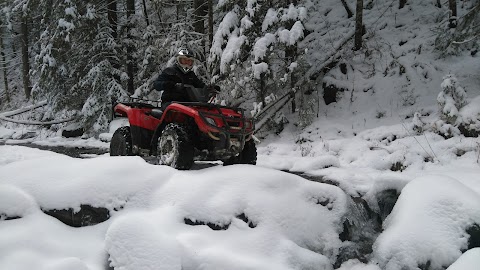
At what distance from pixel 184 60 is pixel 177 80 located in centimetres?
37

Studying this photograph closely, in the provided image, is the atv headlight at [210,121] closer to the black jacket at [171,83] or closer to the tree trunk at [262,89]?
the black jacket at [171,83]

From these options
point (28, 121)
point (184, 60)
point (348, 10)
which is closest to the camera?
point (184, 60)

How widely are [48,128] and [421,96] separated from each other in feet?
48.4

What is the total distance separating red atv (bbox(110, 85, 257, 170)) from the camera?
516 cm

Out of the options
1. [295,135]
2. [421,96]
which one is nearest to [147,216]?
[295,135]

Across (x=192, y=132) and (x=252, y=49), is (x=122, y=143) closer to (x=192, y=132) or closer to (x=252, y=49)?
(x=192, y=132)

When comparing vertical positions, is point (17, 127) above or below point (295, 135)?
below

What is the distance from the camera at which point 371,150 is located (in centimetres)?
754

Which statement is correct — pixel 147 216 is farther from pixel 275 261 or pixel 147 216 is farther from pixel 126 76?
pixel 126 76

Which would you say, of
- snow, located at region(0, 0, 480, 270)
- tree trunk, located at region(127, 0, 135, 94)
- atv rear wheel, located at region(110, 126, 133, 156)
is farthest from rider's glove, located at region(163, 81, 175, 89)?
tree trunk, located at region(127, 0, 135, 94)

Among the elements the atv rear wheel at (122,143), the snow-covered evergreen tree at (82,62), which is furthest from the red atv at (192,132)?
the snow-covered evergreen tree at (82,62)

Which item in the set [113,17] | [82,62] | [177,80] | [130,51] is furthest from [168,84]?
[113,17]

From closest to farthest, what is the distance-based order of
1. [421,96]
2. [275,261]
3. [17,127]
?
[275,261]
[421,96]
[17,127]

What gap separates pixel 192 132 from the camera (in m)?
5.45
